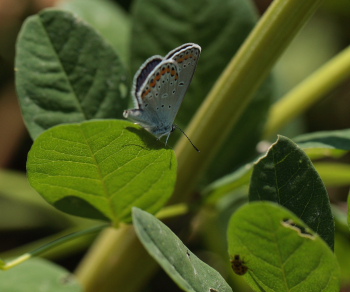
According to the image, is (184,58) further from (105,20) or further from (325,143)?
(105,20)

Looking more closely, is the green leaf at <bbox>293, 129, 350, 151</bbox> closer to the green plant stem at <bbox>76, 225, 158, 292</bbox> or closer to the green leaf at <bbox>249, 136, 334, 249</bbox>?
the green leaf at <bbox>249, 136, 334, 249</bbox>

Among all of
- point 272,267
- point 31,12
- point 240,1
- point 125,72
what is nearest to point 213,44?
point 240,1

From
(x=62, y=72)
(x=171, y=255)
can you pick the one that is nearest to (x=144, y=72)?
(x=62, y=72)

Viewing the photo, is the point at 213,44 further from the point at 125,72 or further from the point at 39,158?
the point at 39,158

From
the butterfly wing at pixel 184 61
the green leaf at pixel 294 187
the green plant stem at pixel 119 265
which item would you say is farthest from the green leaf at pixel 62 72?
the green leaf at pixel 294 187

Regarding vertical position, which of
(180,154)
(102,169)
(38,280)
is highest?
(102,169)
